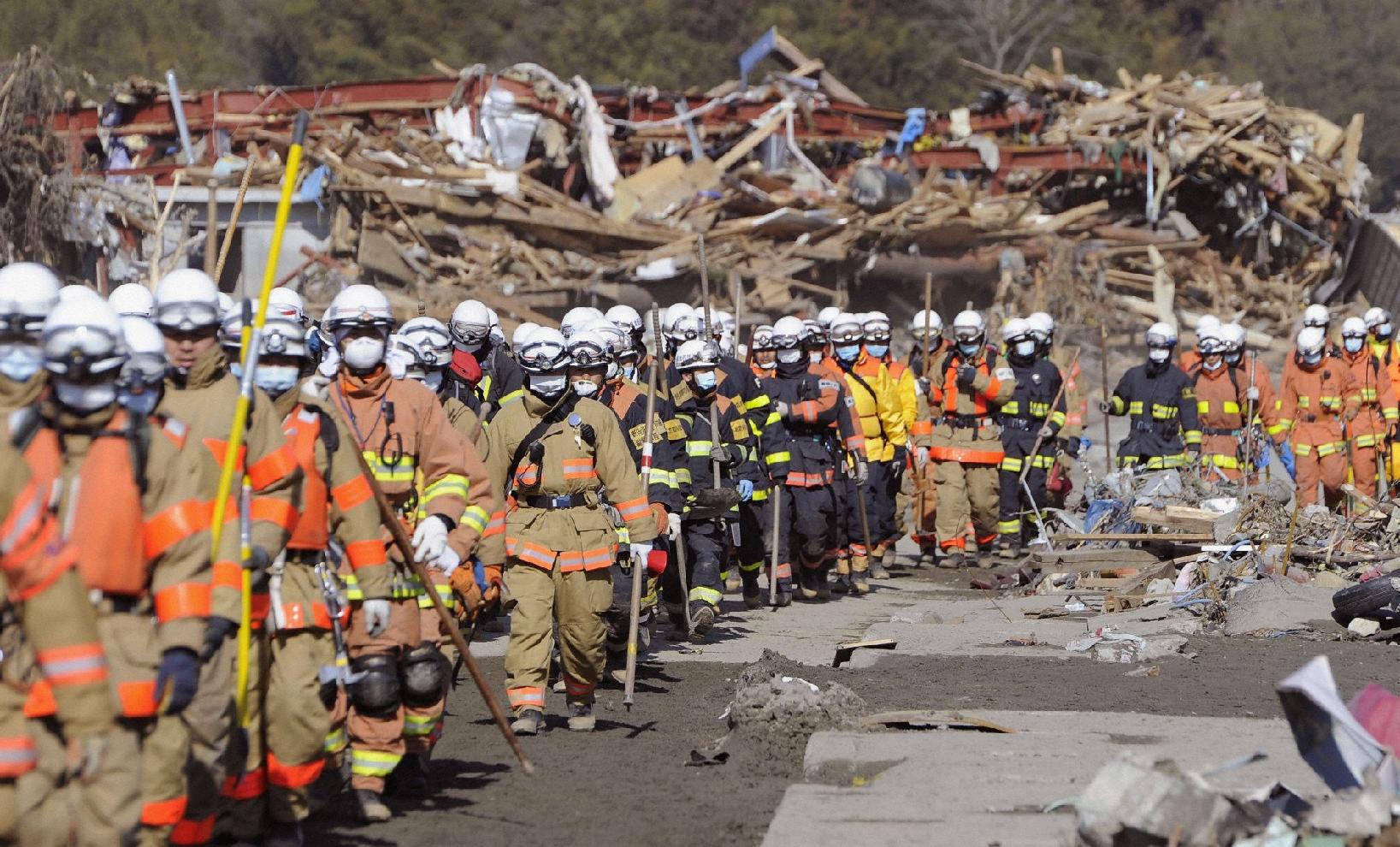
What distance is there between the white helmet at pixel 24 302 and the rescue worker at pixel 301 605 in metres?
1.17

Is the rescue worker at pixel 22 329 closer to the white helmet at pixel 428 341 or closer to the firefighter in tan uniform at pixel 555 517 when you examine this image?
the firefighter in tan uniform at pixel 555 517

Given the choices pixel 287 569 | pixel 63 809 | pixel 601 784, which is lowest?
pixel 601 784

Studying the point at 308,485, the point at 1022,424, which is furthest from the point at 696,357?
the point at 308,485

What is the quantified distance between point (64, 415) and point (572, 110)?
2616cm

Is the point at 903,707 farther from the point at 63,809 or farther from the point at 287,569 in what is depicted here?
the point at 63,809

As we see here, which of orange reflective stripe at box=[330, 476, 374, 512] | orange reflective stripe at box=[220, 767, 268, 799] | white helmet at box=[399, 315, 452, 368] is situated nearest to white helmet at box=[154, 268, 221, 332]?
orange reflective stripe at box=[330, 476, 374, 512]

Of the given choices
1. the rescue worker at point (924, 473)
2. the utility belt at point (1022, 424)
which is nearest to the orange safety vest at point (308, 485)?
the rescue worker at point (924, 473)

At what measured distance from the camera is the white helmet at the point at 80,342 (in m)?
5.48

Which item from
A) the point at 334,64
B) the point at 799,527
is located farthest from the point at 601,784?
the point at 334,64

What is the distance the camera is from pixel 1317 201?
33.2 meters

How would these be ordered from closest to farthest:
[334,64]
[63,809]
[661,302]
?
[63,809], [661,302], [334,64]

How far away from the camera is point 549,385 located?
9.62m

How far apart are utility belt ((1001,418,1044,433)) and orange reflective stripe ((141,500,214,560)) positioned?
1279cm

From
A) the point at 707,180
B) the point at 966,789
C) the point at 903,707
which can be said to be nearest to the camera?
the point at 966,789
